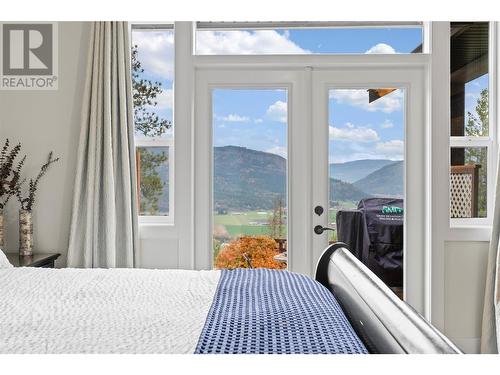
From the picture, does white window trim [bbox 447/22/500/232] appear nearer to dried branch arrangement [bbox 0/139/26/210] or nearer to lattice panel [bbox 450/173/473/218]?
lattice panel [bbox 450/173/473/218]

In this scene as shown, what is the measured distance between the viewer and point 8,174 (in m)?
3.09

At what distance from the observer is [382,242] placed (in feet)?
A: 11.0

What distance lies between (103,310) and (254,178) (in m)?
2.10

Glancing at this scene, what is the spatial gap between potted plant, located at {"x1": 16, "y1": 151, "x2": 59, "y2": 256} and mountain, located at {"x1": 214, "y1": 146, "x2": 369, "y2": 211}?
1.07 m

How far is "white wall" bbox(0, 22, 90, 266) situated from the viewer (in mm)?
3201

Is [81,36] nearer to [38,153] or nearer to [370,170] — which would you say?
[38,153]

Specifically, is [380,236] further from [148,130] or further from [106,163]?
[106,163]

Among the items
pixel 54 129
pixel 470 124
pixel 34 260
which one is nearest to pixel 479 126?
pixel 470 124

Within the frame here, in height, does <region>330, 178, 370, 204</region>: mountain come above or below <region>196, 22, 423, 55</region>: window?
below

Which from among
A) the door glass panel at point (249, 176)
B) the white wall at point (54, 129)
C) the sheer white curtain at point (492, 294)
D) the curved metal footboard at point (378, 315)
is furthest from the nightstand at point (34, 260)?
the sheer white curtain at point (492, 294)

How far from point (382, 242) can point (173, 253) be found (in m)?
1.39

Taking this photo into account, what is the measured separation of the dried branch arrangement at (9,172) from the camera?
3.07 meters

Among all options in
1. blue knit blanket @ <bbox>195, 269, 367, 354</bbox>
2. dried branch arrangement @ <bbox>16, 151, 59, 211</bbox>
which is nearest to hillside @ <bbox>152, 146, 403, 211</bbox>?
dried branch arrangement @ <bbox>16, 151, 59, 211</bbox>
